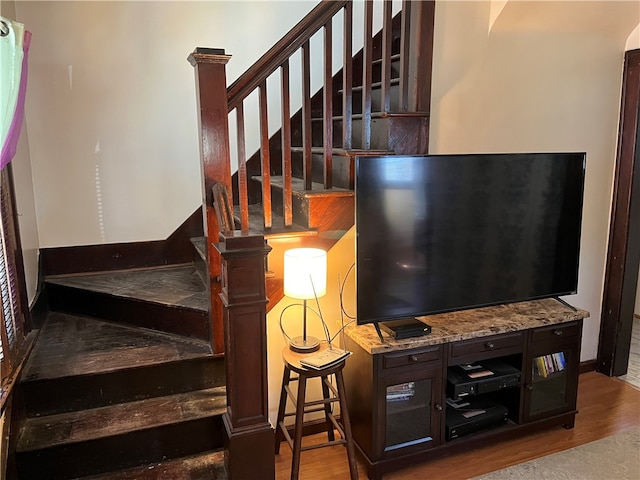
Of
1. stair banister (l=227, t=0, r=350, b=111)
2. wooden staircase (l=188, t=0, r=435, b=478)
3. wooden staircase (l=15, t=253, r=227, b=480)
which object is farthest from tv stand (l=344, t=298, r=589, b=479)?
stair banister (l=227, t=0, r=350, b=111)

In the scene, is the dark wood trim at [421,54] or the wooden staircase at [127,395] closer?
the wooden staircase at [127,395]

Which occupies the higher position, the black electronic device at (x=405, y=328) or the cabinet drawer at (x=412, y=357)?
the black electronic device at (x=405, y=328)

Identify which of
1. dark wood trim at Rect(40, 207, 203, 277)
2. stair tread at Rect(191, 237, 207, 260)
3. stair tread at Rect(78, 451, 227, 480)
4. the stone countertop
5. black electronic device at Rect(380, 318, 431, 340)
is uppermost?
stair tread at Rect(191, 237, 207, 260)

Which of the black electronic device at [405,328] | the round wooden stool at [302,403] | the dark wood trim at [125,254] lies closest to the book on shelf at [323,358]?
the round wooden stool at [302,403]

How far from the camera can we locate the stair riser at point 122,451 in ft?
6.61

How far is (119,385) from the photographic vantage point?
228 cm

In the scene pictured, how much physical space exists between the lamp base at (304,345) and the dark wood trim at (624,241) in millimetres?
2211

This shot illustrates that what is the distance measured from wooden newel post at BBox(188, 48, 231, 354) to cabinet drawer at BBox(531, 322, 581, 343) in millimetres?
1661

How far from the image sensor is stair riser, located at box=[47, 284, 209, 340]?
8.27 ft

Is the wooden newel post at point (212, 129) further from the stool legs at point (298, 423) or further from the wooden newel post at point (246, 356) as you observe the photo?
the stool legs at point (298, 423)

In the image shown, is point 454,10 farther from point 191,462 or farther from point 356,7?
point 191,462

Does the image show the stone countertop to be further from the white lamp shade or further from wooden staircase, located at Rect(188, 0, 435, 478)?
wooden staircase, located at Rect(188, 0, 435, 478)

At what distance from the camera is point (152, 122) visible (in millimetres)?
3146

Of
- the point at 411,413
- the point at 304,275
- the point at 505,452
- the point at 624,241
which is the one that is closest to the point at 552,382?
the point at 505,452
